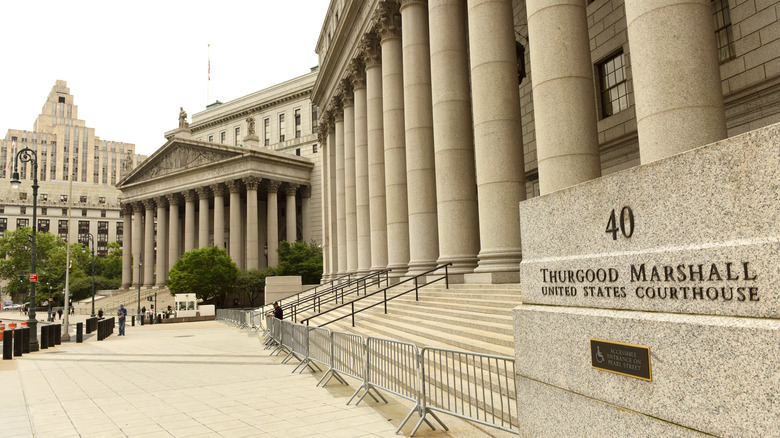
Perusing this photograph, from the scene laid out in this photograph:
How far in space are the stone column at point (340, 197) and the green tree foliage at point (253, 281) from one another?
25.8m

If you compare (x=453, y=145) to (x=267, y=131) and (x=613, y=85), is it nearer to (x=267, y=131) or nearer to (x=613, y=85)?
(x=613, y=85)

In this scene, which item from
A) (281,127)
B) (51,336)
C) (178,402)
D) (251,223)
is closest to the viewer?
(178,402)

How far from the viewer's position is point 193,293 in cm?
5503

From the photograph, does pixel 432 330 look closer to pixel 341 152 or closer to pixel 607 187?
pixel 607 187

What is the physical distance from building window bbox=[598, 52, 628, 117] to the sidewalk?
44.9 ft

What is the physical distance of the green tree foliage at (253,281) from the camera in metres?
62.1

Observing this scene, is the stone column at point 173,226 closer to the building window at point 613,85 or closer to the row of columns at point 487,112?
the row of columns at point 487,112

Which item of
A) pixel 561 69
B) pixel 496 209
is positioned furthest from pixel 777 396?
pixel 496 209

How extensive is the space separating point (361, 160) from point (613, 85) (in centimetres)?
1711

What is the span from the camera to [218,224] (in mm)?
69375

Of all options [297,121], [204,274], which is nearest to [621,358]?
[204,274]

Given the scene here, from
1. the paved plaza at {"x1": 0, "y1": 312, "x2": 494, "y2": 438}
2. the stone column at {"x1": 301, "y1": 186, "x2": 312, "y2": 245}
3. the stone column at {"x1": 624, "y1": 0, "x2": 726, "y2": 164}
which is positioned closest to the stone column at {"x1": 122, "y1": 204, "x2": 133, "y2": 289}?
the stone column at {"x1": 301, "y1": 186, "x2": 312, "y2": 245}

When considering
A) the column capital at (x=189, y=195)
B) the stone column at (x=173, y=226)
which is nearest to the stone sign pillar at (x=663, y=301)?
the column capital at (x=189, y=195)

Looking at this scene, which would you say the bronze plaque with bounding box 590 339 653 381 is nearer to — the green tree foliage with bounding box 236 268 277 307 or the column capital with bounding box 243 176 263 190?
the green tree foliage with bounding box 236 268 277 307
